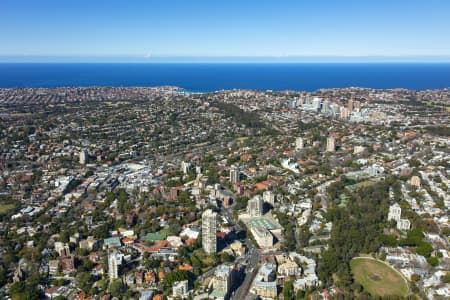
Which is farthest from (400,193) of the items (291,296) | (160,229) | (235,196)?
(160,229)

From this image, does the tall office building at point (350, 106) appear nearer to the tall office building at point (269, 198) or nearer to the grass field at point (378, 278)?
the tall office building at point (269, 198)

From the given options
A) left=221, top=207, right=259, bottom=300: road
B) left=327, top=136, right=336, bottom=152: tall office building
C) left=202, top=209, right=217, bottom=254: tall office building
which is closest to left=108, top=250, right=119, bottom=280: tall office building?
left=202, top=209, right=217, bottom=254: tall office building

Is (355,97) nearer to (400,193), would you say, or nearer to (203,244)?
(400,193)

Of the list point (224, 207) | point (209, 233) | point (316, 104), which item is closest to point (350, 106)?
point (316, 104)

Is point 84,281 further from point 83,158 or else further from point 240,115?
point 240,115

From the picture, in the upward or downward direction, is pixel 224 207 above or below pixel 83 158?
below

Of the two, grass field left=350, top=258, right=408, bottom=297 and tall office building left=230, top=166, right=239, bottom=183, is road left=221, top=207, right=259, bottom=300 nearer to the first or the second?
grass field left=350, top=258, right=408, bottom=297
